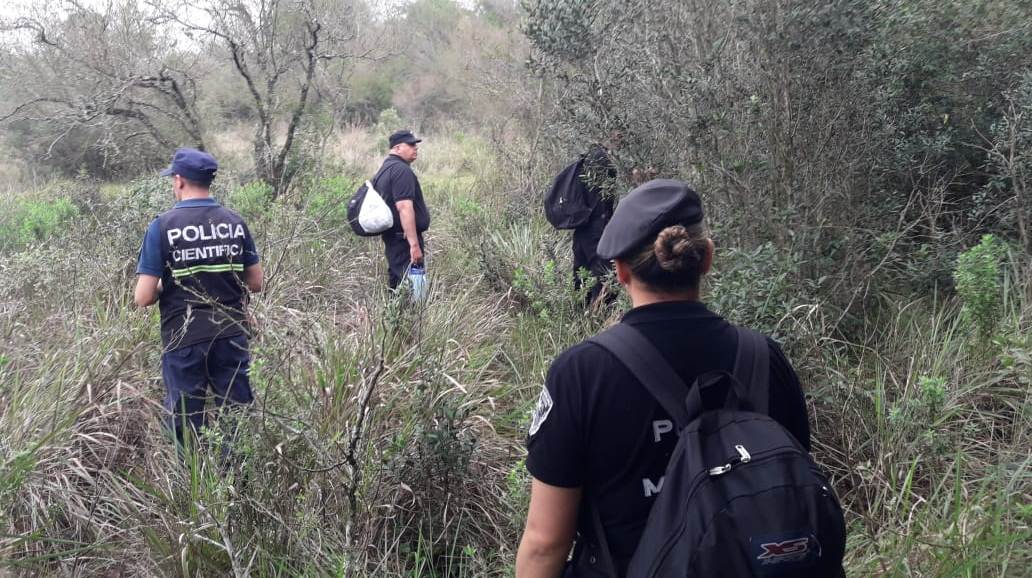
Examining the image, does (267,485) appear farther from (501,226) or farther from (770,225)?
(501,226)

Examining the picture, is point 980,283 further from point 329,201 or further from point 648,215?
point 329,201

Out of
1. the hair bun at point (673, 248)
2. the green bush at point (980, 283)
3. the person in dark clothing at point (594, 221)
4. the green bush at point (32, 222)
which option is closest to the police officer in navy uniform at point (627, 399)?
the hair bun at point (673, 248)

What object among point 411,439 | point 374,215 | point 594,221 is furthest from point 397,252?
point 411,439

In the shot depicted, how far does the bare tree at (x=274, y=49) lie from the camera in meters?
9.49

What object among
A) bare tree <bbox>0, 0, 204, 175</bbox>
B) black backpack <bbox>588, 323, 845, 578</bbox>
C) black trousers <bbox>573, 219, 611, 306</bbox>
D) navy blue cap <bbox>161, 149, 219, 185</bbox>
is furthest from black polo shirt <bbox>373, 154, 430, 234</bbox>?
black backpack <bbox>588, 323, 845, 578</bbox>

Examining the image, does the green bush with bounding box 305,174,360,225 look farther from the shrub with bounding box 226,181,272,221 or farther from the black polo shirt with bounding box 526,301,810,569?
the black polo shirt with bounding box 526,301,810,569

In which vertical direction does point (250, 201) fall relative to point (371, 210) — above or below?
below

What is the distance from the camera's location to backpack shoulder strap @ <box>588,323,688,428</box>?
1.77m

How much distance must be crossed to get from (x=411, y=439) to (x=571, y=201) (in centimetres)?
300

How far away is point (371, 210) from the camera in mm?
6680

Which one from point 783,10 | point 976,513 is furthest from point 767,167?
point 976,513

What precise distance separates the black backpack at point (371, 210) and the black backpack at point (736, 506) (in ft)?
17.1

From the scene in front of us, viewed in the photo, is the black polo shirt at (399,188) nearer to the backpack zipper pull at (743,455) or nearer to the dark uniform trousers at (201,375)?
the dark uniform trousers at (201,375)

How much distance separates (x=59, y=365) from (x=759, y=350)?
4373 millimetres
